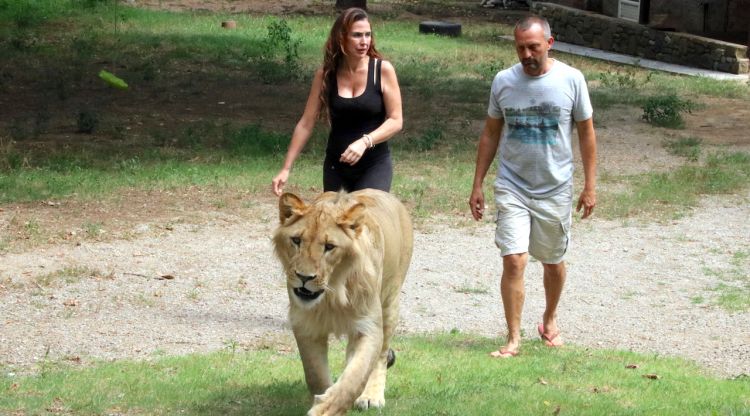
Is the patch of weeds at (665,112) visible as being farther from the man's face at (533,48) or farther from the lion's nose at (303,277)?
the lion's nose at (303,277)

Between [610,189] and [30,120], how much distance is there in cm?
762

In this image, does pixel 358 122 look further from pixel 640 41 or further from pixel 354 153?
pixel 640 41

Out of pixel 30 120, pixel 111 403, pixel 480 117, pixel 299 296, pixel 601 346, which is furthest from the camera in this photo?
pixel 480 117

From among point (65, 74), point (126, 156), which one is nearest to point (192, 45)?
point (65, 74)

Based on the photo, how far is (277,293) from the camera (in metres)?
9.30

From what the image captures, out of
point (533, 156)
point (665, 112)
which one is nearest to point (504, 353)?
point (533, 156)

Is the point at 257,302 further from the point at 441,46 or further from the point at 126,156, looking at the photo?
the point at 441,46

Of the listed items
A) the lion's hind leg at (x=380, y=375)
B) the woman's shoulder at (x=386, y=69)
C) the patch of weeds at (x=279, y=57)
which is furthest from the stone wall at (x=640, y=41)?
the lion's hind leg at (x=380, y=375)

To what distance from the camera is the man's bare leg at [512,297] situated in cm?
732

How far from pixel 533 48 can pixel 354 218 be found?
7.30 ft

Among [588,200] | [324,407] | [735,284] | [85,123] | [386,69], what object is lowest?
[735,284]

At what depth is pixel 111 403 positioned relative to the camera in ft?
19.6

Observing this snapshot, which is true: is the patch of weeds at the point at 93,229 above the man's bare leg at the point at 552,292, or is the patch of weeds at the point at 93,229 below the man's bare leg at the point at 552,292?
below

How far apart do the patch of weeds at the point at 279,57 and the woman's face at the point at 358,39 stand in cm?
1292
